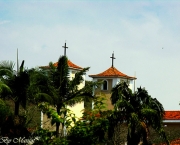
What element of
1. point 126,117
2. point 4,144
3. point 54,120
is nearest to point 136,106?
point 126,117

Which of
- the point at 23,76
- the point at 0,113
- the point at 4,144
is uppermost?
the point at 23,76

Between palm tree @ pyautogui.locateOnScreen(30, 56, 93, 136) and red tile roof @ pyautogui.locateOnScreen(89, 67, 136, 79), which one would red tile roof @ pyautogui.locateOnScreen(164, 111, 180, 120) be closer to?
palm tree @ pyautogui.locateOnScreen(30, 56, 93, 136)

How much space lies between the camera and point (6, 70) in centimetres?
2178

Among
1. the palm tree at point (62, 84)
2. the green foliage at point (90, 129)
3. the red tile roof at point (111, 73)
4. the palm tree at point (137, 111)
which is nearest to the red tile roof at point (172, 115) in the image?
the palm tree at point (62, 84)

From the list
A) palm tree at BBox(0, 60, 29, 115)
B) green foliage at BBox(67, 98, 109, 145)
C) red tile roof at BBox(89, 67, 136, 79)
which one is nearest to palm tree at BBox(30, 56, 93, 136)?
palm tree at BBox(0, 60, 29, 115)

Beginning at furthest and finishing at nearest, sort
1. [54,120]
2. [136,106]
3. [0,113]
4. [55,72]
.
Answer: [55,72], [136,106], [0,113], [54,120]

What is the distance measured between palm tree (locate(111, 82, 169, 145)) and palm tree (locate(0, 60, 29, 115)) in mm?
4080

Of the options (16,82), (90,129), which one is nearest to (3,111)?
(16,82)

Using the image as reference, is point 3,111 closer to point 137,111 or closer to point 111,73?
point 137,111

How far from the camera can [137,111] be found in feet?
67.9

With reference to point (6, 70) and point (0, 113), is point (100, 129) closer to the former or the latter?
point (0, 113)

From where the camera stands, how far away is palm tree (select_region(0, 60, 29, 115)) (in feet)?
70.8

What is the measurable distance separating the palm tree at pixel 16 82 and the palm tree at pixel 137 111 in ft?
13.4

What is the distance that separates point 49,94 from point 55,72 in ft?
6.28
